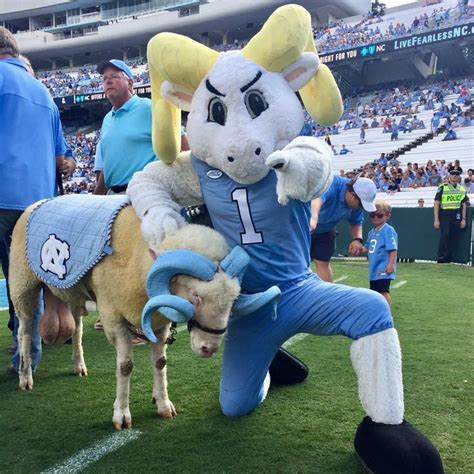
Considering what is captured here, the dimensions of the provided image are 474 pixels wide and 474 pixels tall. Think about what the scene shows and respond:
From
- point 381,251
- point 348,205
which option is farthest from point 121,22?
point 348,205

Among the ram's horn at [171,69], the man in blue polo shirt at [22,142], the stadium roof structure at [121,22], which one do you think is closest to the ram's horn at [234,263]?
the ram's horn at [171,69]

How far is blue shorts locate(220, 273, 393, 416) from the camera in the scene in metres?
2.14

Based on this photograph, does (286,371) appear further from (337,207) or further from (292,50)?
(292,50)

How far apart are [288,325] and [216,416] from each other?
2.54ft

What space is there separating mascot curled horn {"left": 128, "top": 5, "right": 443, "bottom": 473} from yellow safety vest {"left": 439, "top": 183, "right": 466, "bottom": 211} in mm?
7748

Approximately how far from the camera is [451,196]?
938cm

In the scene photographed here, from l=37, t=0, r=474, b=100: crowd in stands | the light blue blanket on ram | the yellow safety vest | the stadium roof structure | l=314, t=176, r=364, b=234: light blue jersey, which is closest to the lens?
the light blue blanket on ram

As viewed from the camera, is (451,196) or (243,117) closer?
(243,117)

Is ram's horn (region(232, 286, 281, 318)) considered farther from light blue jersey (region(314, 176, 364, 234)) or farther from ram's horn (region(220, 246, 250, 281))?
light blue jersey (region(314, 176, 364, 234))

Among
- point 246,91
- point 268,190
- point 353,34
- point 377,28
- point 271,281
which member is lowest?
point 271,281

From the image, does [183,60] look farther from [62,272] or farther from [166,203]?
[62,272]

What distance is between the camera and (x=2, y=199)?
10.2 feet

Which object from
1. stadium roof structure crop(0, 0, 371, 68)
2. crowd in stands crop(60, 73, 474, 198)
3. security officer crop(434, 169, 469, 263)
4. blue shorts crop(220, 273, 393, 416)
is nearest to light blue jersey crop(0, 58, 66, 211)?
blue shorts crop(220, 273, 393, 416)

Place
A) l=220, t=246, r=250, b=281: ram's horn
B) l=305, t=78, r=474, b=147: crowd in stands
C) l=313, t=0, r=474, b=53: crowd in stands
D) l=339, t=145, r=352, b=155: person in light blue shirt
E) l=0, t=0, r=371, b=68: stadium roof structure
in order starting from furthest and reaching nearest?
l=0, t=0, r=371, b=68: stadium roof structure < l=313, t=0, r=474, b=53: crowd in stands < l=339, t=145, r=352, b=155: person in light blue shirt < l=305, t=78, r=474, b=147: crowd in stands < l=220, t=246, r=250, b=281: ram's horn
